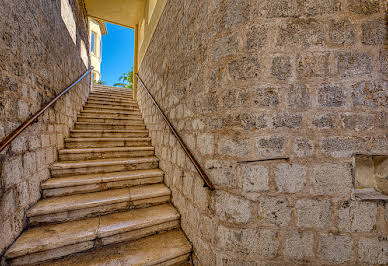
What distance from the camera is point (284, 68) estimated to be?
43.9 inches

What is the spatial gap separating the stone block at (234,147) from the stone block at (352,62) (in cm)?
83

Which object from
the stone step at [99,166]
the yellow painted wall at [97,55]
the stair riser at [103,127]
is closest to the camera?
the stone step at [99,166]

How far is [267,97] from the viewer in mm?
1112

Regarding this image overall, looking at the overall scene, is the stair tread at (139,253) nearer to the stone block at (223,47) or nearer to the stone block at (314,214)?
the stone block at (314,214)

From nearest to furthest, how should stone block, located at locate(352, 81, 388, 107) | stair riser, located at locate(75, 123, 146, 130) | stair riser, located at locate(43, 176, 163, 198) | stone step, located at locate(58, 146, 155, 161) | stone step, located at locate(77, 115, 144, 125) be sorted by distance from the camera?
stone block, located at locate(352, 81, 388, 107), stair riser, located at locate(43, 176, 163, 198), stone step, located at locate(58, 146, 155, 161), stair riser, located at locate(75, 123, 146, 130), stone step, located at locate(77, 115, 144, 125)

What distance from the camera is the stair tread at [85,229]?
130 cm

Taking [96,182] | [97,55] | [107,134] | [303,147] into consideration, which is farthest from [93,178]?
[97,55]

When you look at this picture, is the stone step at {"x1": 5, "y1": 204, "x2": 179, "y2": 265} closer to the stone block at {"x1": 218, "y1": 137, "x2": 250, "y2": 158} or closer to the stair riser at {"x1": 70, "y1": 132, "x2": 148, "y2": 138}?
the stone block at {"x1": 218, "y1": 137, "x2": 250, "y2": 158}

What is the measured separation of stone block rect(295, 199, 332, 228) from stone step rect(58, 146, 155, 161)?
2.31 m

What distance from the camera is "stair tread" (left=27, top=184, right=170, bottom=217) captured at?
5.14 ft

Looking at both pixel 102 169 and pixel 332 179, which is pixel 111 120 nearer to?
pixel 102 169

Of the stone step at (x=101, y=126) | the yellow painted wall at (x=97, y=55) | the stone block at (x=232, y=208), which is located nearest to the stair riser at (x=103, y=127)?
the stone step at (x=101, y=126)

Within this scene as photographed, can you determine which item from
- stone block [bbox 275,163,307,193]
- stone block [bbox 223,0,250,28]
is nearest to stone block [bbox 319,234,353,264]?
stone block [bbox 275,163,307,193]

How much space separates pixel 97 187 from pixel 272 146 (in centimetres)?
205
